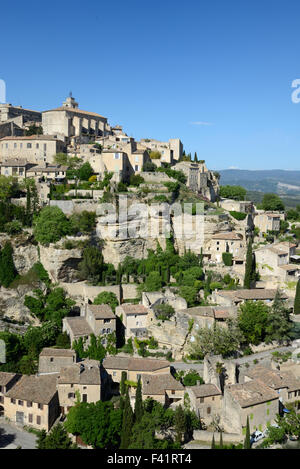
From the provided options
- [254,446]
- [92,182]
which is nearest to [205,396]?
[254,446]

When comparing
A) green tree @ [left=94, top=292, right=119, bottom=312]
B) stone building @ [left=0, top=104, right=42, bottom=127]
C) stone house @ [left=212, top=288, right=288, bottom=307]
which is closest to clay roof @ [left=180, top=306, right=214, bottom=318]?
stone house @ [left=212, top=288, right=288, bottom=307]

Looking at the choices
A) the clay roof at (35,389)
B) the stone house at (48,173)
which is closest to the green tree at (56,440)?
the clay roof at (35,389)

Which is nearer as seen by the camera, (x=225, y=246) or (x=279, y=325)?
(x=279, y=325)

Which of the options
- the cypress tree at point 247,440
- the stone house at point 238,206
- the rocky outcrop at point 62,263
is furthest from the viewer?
the stone house at point 238,206

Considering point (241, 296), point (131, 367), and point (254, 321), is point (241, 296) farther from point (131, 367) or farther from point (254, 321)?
point (131, 367)

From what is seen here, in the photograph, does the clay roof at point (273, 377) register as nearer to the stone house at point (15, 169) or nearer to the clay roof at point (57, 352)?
the clay roof at point (57, 352)

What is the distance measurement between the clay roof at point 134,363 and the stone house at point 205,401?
3196mm

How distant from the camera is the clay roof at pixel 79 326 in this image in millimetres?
36513

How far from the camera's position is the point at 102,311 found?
37469 millimetres

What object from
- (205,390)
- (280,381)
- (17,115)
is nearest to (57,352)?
(205,390)

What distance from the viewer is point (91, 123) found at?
68812mm

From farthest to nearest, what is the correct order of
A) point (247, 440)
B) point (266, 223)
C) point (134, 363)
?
point (266, 223), point (134, 363), point (247, 440)

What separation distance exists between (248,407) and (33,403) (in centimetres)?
1498
